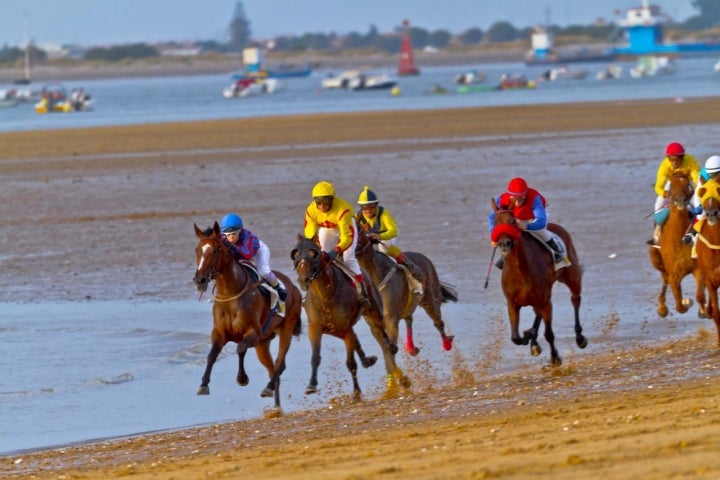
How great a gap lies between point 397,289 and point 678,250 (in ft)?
11.9

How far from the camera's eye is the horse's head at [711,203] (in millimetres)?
14430

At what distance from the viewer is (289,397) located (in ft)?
48.7

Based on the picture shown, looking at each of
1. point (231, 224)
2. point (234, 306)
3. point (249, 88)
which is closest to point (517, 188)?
point (231, 224)

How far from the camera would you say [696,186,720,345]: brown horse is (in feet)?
47.9

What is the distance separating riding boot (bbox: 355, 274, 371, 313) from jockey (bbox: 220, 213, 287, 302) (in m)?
0.79

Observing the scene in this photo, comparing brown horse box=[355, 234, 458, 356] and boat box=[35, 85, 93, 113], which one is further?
boat box=[35, 85, 93, 113]

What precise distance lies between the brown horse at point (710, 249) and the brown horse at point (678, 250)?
156 centimetres

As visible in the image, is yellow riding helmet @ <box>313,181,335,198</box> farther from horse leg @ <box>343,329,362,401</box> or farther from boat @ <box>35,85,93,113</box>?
boat @ <box>35,85,93,113</box>

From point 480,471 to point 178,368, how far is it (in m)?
8.10

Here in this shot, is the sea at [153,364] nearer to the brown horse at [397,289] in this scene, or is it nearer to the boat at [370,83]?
the brown horse at [397,289]

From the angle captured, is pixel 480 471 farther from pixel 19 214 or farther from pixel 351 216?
pixel 19 214

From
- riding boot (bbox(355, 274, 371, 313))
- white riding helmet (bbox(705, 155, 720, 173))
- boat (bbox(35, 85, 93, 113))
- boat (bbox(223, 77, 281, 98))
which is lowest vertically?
boat (bbox(223, 77, 281, 98))

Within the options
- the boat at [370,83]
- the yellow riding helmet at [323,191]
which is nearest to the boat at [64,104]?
the boat at [370,83]

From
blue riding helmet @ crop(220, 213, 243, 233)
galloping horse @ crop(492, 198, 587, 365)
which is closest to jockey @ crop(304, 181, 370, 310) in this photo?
blue riding helmet @ crop(220, 213, 243, 233)
